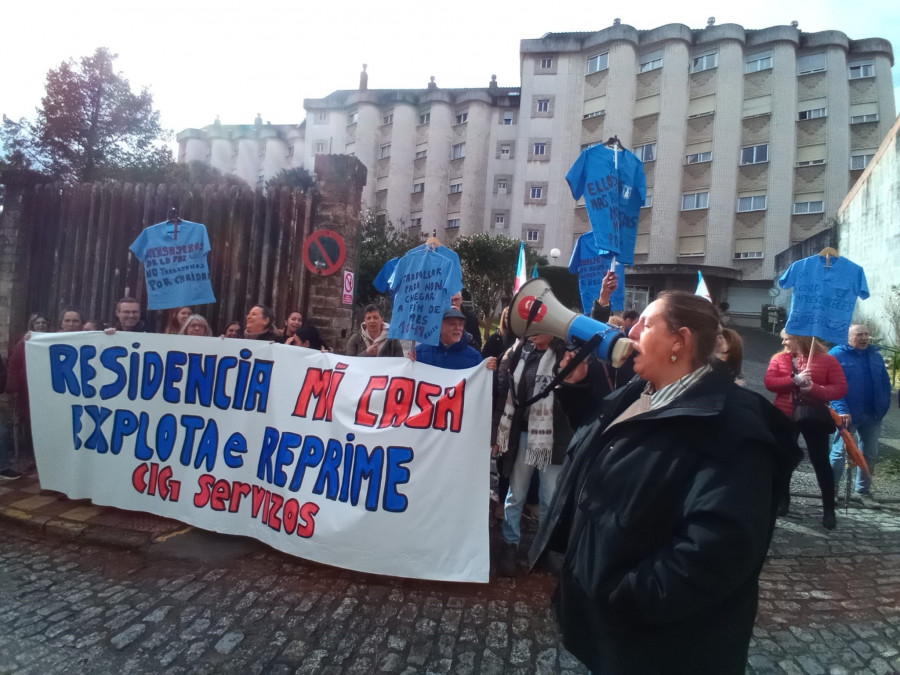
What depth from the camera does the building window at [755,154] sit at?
27.6m

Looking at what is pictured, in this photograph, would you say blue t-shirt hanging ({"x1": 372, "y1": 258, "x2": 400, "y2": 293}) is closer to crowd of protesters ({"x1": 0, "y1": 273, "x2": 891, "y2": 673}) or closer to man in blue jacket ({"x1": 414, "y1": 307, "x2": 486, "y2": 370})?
man in blue jacket ({"x1": 414, "y1": 307, "x2": 486, "y2": 370})

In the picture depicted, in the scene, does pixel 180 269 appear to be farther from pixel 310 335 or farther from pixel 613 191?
pixel 613 191

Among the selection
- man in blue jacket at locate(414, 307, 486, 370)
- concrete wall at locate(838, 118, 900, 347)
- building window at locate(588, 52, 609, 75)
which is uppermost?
building window at locate(588, 52, 609, 75)

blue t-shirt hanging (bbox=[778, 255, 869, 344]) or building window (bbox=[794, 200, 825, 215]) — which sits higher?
building window (bbox=[794, 200, 825, 215])

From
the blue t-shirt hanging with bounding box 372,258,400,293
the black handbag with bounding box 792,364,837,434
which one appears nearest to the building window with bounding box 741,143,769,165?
the black handbag with bounding box 792,364,837,434

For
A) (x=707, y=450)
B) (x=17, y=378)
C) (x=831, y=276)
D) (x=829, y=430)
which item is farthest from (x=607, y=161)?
(x=17, y=378)

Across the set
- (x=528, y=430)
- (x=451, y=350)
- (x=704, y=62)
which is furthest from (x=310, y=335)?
(x=704, y=62)

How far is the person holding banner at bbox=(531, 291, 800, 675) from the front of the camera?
1323 mm

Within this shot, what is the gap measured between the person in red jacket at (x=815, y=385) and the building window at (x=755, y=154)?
27.5m

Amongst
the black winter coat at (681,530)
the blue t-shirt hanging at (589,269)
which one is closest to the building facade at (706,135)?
the blue t-shirt hanging at (589,269)

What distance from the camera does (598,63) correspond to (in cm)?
3033

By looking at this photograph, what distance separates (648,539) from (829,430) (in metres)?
4.07

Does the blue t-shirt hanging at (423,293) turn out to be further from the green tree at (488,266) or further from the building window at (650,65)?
the building window at (650,65)

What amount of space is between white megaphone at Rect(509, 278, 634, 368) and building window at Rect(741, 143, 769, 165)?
3045 centimetres
